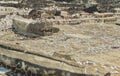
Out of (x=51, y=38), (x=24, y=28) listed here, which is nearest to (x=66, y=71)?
(x=51, y=38)

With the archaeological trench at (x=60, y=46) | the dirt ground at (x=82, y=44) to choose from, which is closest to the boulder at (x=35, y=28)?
the archaeological trench at (x=60, y=46)

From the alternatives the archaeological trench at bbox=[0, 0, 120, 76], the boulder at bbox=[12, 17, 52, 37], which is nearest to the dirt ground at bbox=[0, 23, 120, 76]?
the archaeological trench at bbox=[0, 0, 120, 76]

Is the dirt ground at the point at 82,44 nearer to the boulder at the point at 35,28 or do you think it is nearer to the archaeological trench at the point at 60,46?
the archaeological trench at the point at 60,46

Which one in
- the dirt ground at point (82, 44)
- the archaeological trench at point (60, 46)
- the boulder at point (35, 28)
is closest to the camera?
the archaeological trench at point (60, 46)

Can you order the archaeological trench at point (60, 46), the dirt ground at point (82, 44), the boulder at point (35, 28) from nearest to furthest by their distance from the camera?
the archaeological trench at point (60, 46), the dirt ground at point (82, 44), the boulder at point (35, 28)

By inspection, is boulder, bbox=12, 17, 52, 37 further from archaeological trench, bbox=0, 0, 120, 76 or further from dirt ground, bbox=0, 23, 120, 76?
dirt ground, bbox=0, 23, 120, 76

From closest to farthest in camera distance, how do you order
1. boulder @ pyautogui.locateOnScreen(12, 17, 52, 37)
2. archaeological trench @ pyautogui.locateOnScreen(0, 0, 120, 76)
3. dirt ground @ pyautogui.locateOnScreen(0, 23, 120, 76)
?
archaeological trench @ pyautogui.locateOnScreen(0, 0, 120, 76)
dirt ground @ pyautogui.locateOnScreen(0, 23, 120, 76)
boulder @ pyautogui.locateOnScreen(12, 17, 52, 37)

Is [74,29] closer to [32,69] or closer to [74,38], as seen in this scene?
[74,38]

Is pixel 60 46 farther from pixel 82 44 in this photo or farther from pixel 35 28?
pixel 35 28
